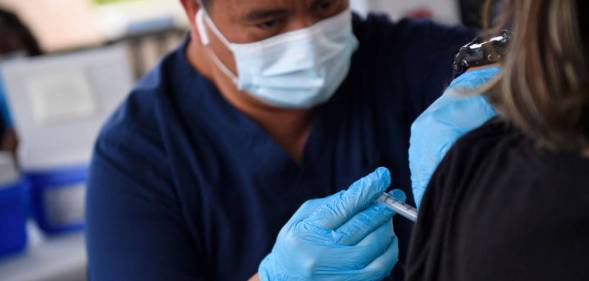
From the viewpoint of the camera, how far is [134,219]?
103 cm

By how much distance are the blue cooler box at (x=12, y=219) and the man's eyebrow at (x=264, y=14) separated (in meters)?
0.83

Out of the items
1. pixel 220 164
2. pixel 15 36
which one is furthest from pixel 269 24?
pixel 15 36

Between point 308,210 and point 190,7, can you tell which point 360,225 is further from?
point 190,7

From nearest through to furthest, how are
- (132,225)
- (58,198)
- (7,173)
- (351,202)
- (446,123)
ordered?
(446,123)
(351,202)
(132,225)
(7,173)
(58,198)

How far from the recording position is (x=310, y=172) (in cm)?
111

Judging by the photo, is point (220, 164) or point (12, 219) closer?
point (220, 164)

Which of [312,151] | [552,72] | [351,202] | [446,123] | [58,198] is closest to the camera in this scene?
[552,72]

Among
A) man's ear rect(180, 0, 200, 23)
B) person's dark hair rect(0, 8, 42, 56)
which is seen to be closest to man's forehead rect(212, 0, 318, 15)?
man's ear rect(180, 0, 200, 23)

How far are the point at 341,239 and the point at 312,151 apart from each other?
35 centimetres

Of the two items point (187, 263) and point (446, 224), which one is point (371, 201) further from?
point (187, 263)

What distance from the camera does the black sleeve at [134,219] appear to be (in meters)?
0.99

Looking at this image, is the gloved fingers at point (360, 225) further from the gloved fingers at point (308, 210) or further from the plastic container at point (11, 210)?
the plastic container at point (11, 210)

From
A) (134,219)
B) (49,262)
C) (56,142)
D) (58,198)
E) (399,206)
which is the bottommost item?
(49,262)

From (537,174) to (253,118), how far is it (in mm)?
700
